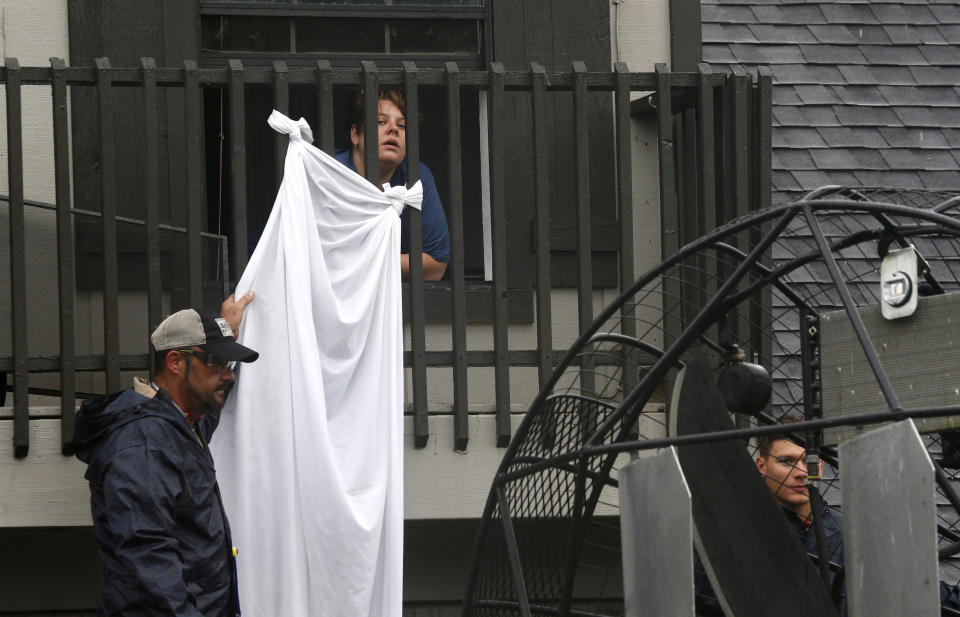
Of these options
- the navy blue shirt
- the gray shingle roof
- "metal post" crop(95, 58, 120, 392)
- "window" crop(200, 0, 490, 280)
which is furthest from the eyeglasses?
the gray shingle roof

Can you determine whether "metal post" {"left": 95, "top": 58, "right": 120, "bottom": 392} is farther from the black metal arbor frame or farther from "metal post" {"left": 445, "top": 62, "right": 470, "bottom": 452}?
the black metal arbor frame

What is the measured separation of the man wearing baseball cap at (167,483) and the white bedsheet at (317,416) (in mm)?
184

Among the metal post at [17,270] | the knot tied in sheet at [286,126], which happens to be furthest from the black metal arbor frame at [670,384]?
the metal post at [17,270]

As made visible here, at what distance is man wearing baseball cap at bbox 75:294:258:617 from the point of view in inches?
187

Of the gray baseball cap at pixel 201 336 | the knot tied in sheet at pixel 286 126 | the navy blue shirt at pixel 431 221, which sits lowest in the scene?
the gray baseball cap at pixel 201 336

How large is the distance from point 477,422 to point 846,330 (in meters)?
2.61

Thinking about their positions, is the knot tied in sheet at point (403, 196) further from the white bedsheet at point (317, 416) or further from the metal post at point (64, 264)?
the metal post at point (64, 264)

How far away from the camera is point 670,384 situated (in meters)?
6.35

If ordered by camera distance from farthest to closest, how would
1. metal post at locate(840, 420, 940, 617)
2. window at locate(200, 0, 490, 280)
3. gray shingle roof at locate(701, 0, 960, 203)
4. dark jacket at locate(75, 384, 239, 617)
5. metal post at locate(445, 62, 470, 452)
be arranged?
gray shingle roof at locate(701, 0, 960, 203) → window at locate(200, 0, 490, 280) → metal post at locate(445, 62, 470, 452) → dark jacket at locate(75, 384, 239, 617) → metal post at locate(840, 420, 940, 617)

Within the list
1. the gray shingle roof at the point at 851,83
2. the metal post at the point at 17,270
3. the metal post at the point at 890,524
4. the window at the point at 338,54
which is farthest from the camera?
the gray shingle roof at the point at 851,83

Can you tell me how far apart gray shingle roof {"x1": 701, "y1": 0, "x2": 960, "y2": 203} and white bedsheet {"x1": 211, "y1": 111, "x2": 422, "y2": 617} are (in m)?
2.52

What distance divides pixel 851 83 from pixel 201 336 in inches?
153

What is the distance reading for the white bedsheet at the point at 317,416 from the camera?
17.8 feet

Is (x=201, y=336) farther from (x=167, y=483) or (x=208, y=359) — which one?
(x=167, y=483)
